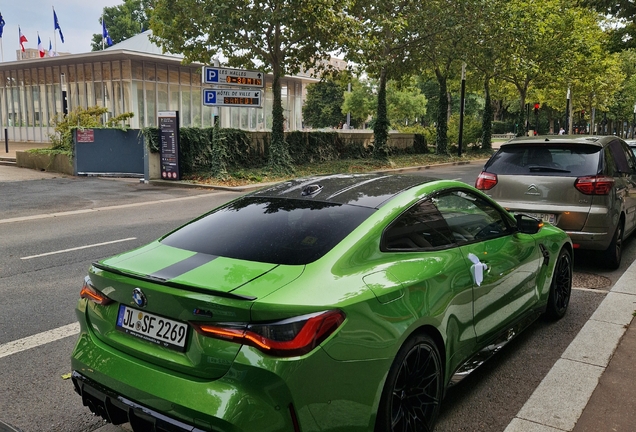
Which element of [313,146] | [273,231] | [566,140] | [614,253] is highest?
[566,140]

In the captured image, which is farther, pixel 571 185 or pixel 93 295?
pixel 571 185

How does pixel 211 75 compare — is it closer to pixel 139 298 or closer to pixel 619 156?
pixel 619 156

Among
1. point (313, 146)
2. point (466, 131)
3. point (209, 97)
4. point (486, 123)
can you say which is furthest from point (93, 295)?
point (486, 123)

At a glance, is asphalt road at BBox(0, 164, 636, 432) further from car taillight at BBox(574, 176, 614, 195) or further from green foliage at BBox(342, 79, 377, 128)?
green foliage at BBox(342, 79, 377, 128)

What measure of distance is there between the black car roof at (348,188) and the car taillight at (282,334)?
1.07 metres

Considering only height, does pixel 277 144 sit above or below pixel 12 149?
above

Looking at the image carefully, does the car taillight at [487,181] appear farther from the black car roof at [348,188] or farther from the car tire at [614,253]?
the black car roof at [348,188]

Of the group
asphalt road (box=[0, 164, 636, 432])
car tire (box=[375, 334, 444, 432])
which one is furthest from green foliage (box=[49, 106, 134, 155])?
car tire (box=[375, 334, 444, 432])

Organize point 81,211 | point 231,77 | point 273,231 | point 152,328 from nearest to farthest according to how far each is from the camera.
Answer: point 152,328 → point 273,231 → point 81,211 → point 231,77

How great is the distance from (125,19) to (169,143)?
60322 mm

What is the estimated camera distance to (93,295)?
9.68 ft

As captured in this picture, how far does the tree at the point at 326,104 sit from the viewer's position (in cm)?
7769

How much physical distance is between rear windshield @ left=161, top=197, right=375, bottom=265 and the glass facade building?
2980 centimetres

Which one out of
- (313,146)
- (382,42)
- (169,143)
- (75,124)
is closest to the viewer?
(169,143)
